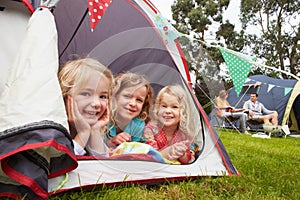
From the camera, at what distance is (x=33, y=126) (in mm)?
800

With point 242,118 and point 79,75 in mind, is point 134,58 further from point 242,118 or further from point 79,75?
point 242,118

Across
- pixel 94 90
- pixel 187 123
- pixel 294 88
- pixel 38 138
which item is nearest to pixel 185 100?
pixel 187 123

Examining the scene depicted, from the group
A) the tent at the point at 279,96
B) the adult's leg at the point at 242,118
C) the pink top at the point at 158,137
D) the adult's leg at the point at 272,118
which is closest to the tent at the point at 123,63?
the pink top at the point at 158,137

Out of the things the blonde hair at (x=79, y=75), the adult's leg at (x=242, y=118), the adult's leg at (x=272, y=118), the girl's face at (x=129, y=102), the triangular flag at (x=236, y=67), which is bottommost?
the adult's leg at (x=242, y=118)

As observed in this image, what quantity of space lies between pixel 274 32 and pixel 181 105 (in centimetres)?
1326

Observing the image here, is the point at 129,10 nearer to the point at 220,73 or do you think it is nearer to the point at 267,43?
the point at 220,73

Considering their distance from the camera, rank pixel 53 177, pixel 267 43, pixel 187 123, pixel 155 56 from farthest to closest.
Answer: pixel 267 43
pixel 155 56
pixel 187 123
pixel 53 177

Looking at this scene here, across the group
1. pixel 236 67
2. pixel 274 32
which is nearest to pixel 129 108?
pixel 236 67

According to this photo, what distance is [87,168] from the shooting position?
3.58ft

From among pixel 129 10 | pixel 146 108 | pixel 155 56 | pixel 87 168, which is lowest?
pixel 87 168

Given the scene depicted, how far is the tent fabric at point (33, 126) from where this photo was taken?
795 mm

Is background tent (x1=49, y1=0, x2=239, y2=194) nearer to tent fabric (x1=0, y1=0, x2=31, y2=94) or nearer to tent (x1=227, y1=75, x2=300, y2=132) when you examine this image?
tent fabric (x1=0, y1=0, x2=31, y2=94)

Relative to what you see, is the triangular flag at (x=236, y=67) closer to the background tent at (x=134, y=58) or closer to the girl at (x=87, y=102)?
the background tent at (x=134, y=58)

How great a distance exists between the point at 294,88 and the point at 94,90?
4.88 m
